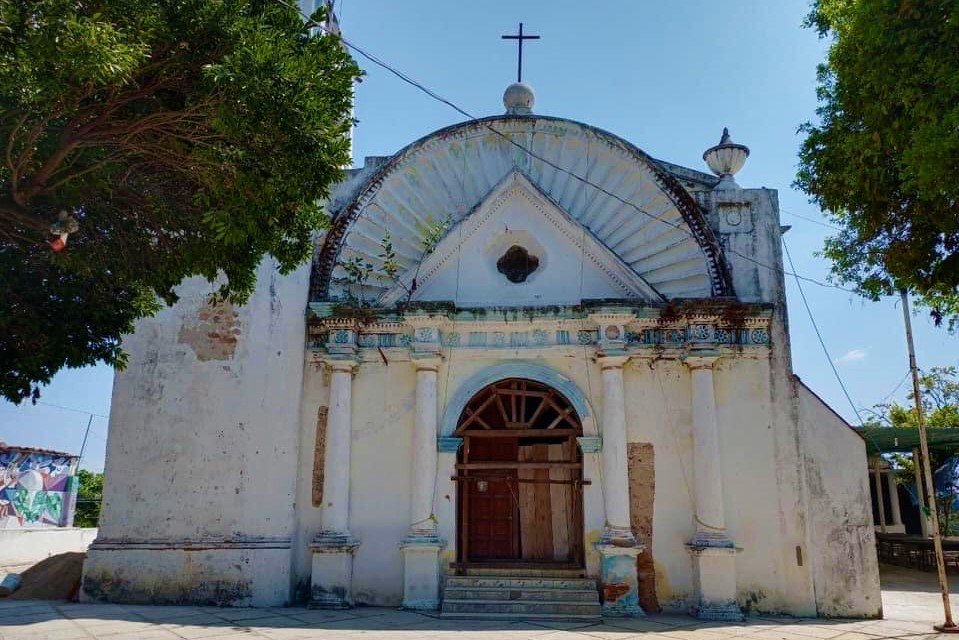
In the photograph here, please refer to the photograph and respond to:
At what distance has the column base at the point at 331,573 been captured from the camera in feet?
31.1

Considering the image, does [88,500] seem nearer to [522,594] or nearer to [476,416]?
[476,416]

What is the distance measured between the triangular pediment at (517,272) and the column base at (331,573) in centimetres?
334

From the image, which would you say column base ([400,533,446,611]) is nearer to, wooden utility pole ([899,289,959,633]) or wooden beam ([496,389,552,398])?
wooden beam ([496,389,552,398])

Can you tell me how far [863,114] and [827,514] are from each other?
5.32m

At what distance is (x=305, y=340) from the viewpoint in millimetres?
10562

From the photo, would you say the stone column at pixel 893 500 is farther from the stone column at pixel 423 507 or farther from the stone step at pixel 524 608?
the stone column at pixel 423 507

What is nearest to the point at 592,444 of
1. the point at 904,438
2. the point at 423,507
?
the point at 423,507

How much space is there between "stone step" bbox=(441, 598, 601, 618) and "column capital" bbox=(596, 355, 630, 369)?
2983 millimetres

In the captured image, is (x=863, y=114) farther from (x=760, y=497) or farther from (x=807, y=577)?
(x=807, y=577)

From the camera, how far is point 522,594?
362 inches

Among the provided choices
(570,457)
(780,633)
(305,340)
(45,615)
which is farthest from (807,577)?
(45,615)

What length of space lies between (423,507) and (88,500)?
16579 millimetres

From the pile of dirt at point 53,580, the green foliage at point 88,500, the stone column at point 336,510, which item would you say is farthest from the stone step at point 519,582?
the green foliage at point 88,500

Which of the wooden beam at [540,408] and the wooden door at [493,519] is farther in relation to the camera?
the wooden door at [493,519]
